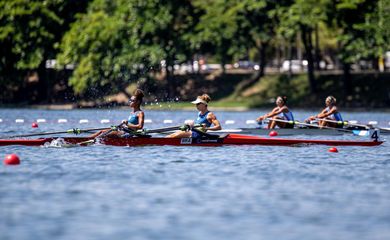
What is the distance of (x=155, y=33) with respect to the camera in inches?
2867

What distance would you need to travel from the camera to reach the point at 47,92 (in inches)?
3150

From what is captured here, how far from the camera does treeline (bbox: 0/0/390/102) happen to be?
66312mm

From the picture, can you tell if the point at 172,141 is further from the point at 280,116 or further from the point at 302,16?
the point at 302,16

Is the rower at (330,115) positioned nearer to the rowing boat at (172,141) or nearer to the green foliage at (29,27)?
the rowing boat at (172,141)

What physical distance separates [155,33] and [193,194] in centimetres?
5450

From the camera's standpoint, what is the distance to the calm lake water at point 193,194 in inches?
609

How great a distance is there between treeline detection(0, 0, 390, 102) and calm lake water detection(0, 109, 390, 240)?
3887 cm

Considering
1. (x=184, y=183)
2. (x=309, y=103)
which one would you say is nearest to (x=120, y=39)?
(x=309, y=103)

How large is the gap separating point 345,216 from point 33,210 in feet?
16.9

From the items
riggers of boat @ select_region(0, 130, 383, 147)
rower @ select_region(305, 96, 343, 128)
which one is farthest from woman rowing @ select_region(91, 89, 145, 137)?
rower @ select_region(305, 96, 343, 128)

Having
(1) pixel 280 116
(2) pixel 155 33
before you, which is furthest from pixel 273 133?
(2) pixel 155 33

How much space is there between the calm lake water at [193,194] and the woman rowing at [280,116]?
7.87 metres

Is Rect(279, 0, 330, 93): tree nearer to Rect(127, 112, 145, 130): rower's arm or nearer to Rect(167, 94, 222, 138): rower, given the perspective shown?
Rect(167, 94, 222, 138): rower

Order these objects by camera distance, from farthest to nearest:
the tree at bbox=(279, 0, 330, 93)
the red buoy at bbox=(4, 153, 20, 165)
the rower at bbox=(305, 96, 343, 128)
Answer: the tree at bbox=(279, 0, 330, 93) < the rower at bbox=(305, 96, 343, 128) < the red buoy at bbox=(4, 153, 20, 165)
